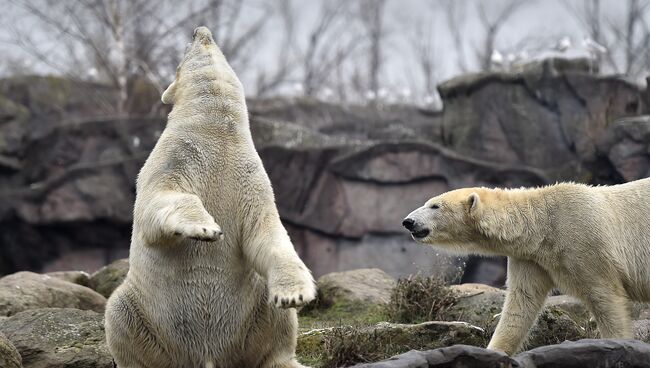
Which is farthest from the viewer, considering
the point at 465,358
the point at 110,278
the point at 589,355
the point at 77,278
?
the point at 77,278

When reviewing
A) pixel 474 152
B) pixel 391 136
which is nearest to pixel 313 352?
pixel 474 152

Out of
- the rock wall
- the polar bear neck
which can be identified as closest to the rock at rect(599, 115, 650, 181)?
the rock wall

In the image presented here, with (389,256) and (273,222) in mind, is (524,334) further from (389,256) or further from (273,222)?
(389,256)

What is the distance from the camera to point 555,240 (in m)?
4.97

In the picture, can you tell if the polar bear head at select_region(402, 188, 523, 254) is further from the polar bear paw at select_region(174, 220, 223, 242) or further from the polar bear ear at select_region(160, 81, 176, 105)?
the polar bear paw at select_region(174, 220, 223, 242)

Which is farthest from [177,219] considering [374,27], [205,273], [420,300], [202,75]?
[374,27]

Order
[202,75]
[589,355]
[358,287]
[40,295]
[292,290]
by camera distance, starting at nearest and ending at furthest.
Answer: [292,290], [589,355], [202,75], [40,295], [358,287]

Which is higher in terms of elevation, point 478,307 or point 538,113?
point 538,113

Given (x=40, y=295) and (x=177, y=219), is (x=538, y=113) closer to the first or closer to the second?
(x=40, y=295)

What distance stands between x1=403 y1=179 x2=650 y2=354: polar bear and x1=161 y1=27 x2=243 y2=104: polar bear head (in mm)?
1825

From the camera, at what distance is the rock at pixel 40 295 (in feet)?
20.7

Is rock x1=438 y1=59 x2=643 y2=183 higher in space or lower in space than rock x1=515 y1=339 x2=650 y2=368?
higher

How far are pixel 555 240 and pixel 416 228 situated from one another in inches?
31.6

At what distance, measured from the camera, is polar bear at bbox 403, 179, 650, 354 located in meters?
4.81
